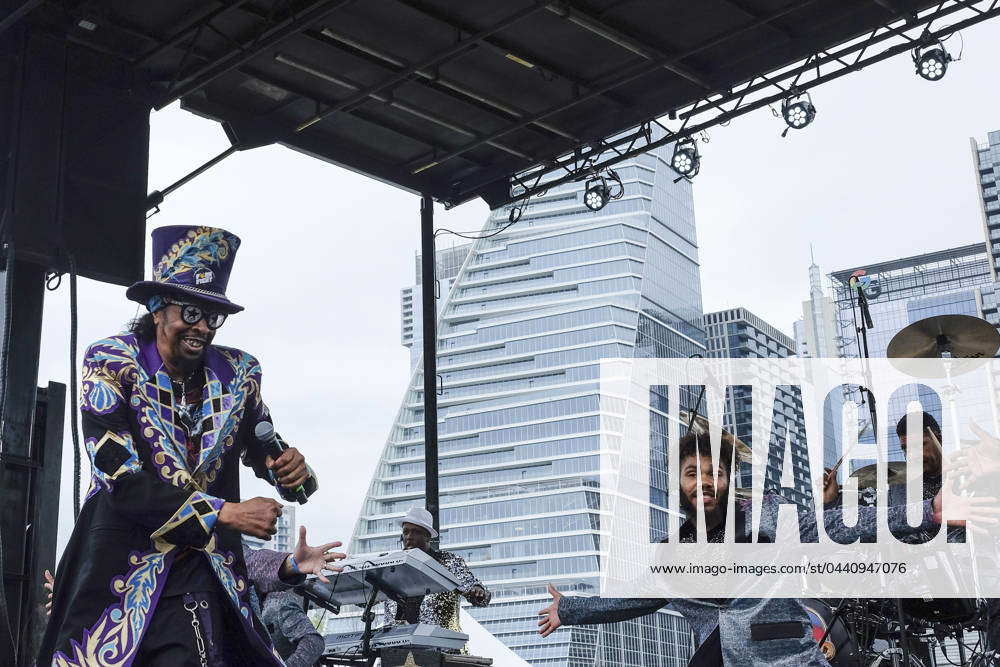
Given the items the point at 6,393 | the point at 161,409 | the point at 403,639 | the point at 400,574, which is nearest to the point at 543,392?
the point at 6,393

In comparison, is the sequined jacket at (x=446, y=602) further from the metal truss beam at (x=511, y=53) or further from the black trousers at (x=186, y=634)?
the black trousers at (x=186, y=634)

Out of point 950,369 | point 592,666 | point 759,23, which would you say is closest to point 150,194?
point 759,23

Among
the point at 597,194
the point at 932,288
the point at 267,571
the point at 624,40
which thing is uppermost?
the point at 932,288

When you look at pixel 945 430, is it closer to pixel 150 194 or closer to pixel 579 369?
pixel 150 194

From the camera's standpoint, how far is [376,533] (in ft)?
347

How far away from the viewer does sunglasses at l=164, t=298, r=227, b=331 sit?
267cm

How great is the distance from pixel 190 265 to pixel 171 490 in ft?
1.86

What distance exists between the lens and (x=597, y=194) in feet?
33.9

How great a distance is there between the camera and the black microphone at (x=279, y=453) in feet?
8.81

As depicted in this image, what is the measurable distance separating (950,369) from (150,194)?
6.12m

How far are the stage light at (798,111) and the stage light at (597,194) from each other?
175cm

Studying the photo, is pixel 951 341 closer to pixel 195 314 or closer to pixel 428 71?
pixel 195 314

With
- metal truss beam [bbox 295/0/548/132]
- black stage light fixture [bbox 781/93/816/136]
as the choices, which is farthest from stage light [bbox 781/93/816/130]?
metal truss beam [bbox 295/0/548/132]

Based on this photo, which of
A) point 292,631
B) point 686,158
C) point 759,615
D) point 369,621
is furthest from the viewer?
point 686,158
